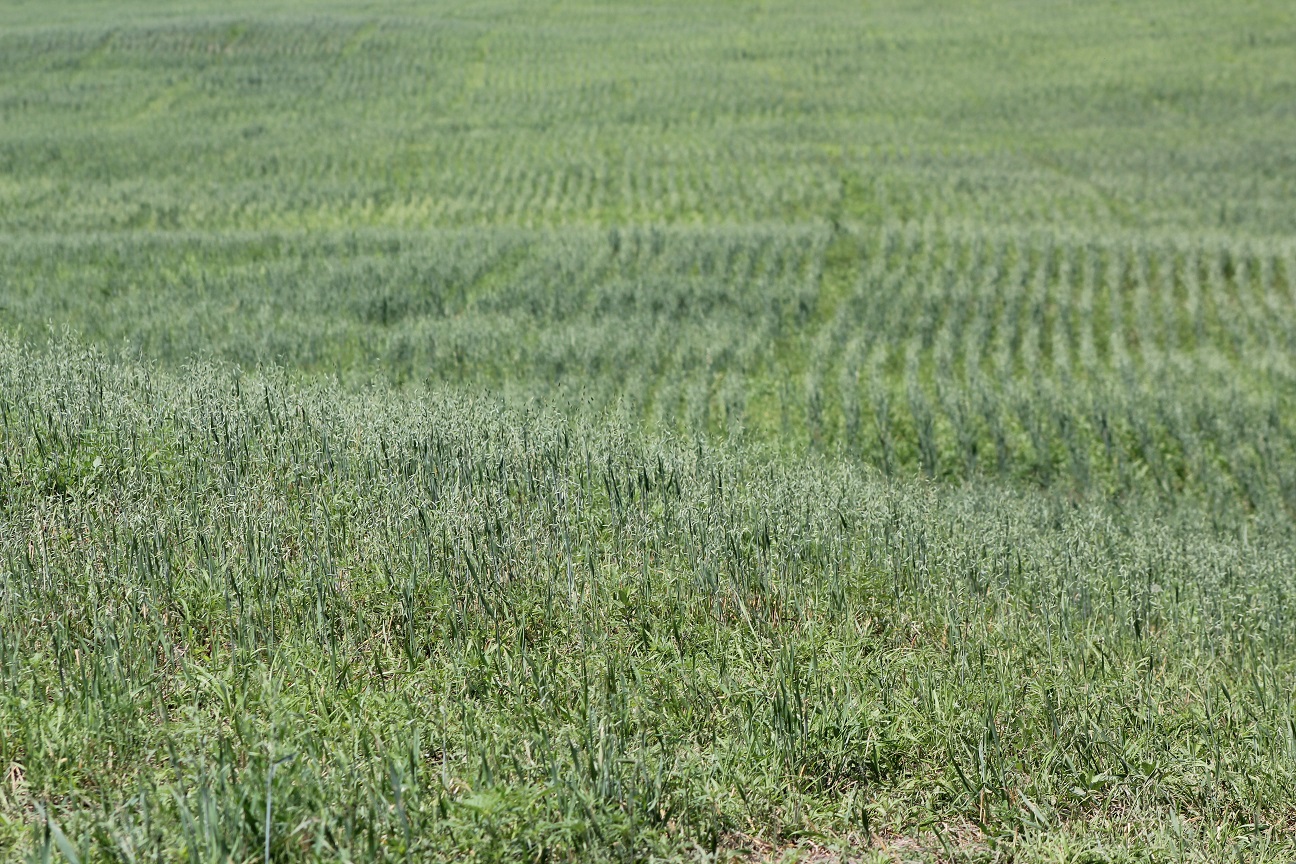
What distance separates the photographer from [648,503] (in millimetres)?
4840

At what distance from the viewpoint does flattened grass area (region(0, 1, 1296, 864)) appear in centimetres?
291

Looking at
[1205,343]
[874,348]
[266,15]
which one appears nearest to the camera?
[874,348]

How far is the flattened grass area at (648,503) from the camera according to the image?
2908mm

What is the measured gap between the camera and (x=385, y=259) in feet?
55.6

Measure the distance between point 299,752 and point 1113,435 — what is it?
10.8m

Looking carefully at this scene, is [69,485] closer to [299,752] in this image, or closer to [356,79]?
[299,752]

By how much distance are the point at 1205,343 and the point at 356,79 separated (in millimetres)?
32650

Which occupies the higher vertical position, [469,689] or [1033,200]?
[469,689]

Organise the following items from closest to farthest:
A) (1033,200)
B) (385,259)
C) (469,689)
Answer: (469,689)
(385,259)
(1033,200)

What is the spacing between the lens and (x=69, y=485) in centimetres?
444

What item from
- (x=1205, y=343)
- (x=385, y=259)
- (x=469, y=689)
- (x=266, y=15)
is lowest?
(x=1205, y=343)

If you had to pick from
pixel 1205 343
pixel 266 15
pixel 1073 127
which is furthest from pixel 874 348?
pixel 266 15

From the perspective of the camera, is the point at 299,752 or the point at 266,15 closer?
the point at 299,752

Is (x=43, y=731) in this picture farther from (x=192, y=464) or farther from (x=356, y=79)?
(x=356, y=79)
